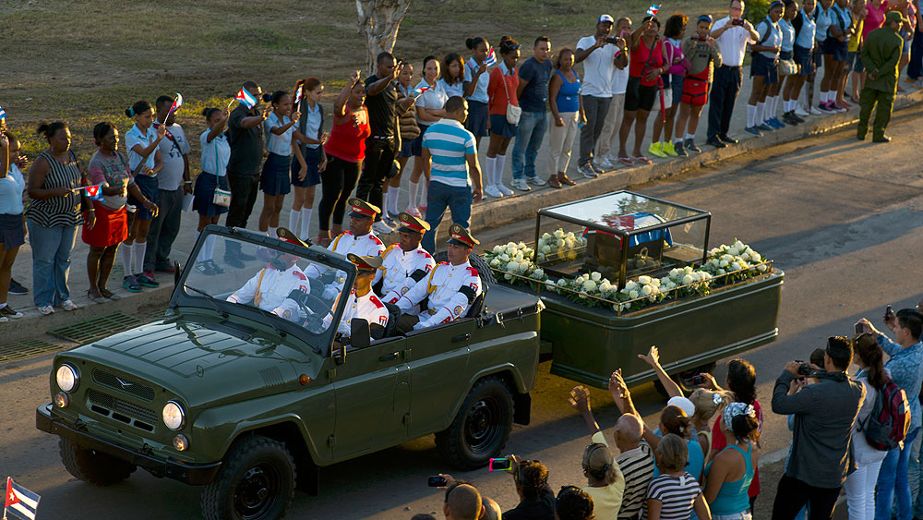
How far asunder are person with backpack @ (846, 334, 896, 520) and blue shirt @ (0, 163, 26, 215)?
24.2ft

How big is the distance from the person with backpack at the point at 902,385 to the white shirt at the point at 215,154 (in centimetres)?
687

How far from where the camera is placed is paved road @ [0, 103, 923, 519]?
9.37 meters

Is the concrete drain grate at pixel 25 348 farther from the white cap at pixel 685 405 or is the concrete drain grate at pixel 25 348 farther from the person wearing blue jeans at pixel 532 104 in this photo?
the person wearing blue jeans at pixel 532 104

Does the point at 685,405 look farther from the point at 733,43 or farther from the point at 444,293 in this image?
the point at 733,43

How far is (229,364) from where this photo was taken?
8.61 m

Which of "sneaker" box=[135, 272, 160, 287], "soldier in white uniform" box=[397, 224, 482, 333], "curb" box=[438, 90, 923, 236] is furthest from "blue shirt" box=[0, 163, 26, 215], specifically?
"curb" box=[438, 90, 923, 236]

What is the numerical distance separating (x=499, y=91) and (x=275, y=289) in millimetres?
7263

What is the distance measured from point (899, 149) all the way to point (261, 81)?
34.5ft

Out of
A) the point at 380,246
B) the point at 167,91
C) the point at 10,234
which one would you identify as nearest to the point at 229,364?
the point at 380,246

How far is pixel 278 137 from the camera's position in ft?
45.5

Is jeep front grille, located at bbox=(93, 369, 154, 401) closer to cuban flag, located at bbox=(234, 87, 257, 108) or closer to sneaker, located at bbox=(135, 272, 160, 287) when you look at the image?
sneaker, located at bbox=(135, 272, 160, 287)

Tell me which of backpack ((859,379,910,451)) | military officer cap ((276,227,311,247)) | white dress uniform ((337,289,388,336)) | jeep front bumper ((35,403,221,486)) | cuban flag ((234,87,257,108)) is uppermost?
cuban flag ((234,87,257,108))

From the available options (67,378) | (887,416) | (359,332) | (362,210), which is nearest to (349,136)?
(362,210)

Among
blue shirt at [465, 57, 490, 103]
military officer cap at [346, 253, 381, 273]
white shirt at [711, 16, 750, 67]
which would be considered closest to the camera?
military officer cap at [346, 253, 381, 273]
